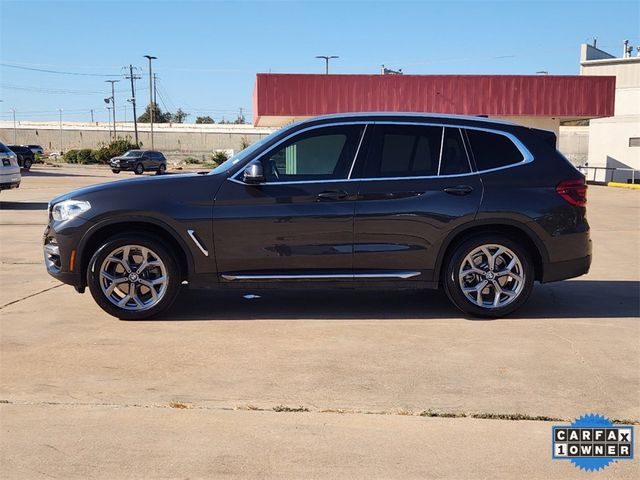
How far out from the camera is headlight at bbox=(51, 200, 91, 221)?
643 cm

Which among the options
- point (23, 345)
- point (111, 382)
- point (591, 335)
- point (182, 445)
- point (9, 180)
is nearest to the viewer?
point (182, 445)

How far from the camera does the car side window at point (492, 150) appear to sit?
263 inches

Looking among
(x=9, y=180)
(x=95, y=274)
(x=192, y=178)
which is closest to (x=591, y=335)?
(x=192, y=178)

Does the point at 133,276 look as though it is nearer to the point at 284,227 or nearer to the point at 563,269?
the point at 284,227

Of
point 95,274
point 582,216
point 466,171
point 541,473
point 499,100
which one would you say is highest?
point 499,100

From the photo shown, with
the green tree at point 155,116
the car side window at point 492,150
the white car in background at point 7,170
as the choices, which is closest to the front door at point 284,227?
the car side window at point 492,150

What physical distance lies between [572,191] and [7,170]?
15.1m

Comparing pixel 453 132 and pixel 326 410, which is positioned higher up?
pixel 453 132

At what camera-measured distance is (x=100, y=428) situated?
4086 mm

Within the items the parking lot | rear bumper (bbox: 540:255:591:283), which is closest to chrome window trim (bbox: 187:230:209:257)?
the parking lot

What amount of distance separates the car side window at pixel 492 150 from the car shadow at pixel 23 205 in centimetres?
1462

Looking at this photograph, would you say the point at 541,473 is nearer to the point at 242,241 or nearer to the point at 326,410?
the point at 326,410

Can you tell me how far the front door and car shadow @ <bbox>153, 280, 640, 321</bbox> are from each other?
20.7 inches

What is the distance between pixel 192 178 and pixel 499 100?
948 inches
